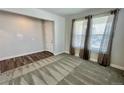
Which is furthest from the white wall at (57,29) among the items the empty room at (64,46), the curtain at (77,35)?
the curtain at (77,35)

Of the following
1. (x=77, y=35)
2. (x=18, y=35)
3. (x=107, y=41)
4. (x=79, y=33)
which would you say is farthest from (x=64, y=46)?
(x=18, y=35)

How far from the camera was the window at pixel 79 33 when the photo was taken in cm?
322

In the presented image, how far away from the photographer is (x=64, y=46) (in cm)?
433

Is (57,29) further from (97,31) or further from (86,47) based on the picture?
(97,31)

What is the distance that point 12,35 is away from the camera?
330cm

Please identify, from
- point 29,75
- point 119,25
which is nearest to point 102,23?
point 119,25

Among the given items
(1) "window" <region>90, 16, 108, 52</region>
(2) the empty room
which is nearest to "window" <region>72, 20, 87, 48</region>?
(2) the empty room

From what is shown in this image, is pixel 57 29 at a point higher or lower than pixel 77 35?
higher

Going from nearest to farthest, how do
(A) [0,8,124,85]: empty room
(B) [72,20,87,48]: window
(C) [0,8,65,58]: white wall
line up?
(A) [0,8,124,85]: empty room, (C) [0,8,65,58]: white wall, (B) [72,20,87,48]: window

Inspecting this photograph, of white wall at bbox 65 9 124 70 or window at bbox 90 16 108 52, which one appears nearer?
white wall at bbox 65 9 124 70

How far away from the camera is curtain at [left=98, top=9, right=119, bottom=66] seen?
236cm

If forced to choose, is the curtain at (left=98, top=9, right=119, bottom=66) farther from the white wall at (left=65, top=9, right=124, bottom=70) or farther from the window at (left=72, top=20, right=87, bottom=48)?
the window at (left=72, top=20, right=87, bottom=48)

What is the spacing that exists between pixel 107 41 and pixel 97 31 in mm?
556

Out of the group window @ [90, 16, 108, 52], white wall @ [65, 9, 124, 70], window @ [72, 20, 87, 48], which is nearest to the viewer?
white wall @ [65, 9, 124, 70]
